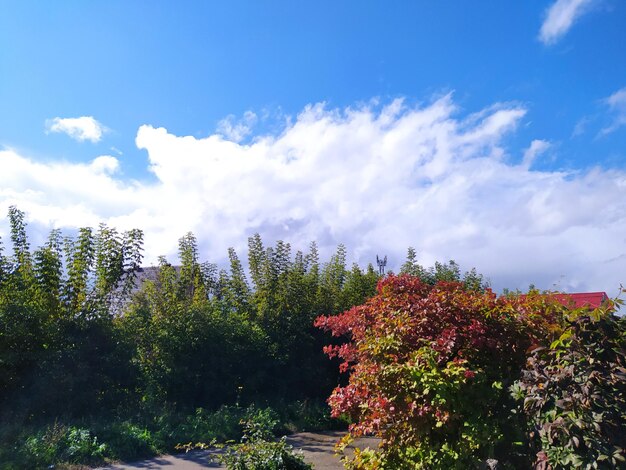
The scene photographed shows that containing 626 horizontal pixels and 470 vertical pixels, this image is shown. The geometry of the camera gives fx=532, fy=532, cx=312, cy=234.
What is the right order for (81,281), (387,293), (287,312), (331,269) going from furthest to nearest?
(331,269) < (287,312) < (81,281) < (387,293)

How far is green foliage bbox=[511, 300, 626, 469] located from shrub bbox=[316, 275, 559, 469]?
1.19 feet

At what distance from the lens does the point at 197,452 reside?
7.39 metres

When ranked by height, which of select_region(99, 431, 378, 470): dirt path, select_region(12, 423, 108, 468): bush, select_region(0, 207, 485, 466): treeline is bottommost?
select_region(99, 431, 378, 470): dirt path

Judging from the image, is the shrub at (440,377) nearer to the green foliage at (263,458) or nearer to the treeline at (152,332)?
the green foliage at (263,458)

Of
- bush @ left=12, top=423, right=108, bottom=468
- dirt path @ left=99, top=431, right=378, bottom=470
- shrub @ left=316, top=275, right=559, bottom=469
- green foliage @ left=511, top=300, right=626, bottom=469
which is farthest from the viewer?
dirt path @ left=99, top=431, right=378, bottom=470

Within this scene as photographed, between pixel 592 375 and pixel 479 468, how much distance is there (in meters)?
1.09

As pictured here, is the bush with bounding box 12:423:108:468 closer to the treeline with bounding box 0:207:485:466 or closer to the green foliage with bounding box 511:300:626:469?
the treeline with bounding box 0:207:485:466

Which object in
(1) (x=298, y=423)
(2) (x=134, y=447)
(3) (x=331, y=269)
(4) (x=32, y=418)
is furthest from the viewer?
(3) (x=331, y=269)

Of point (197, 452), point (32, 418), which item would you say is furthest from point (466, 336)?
point (32, 418)

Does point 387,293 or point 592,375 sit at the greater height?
point 387,293

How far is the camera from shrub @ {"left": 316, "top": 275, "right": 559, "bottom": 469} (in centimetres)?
404

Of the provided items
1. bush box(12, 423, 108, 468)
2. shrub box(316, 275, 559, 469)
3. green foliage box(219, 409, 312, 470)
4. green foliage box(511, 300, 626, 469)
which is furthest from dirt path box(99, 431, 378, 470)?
green foliage box(511, 300, 626, 469)

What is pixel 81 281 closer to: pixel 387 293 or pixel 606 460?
pixel 387 293

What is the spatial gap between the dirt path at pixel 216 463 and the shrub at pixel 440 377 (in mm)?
1834
